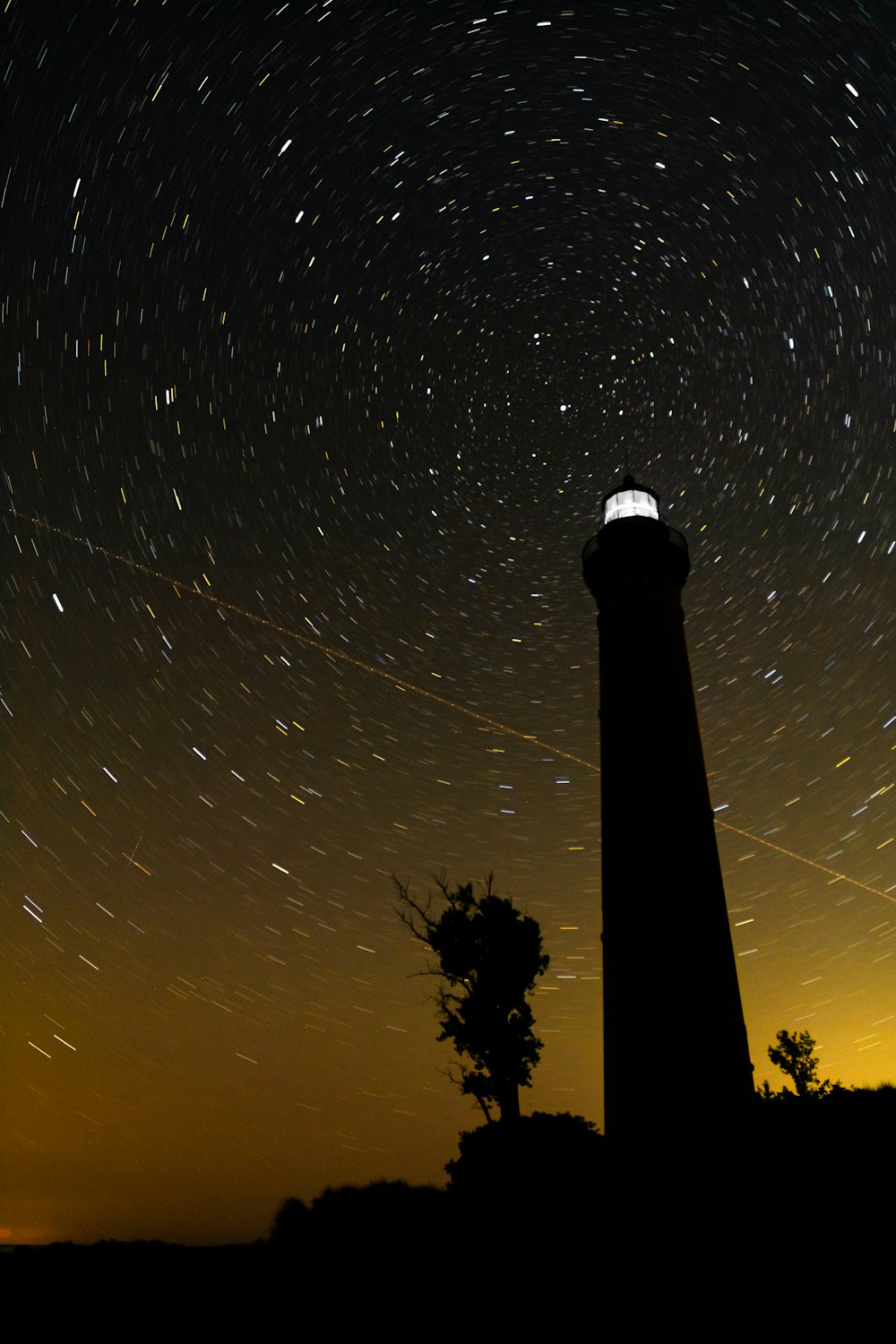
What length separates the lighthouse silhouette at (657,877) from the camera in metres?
15.7

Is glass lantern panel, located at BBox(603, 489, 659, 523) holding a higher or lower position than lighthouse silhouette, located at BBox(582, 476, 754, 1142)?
higher

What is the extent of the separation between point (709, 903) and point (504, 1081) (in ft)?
22.1

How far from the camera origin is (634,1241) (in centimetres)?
813

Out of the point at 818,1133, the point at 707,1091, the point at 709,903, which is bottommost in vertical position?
the point at 818,1133

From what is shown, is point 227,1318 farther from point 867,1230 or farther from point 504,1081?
point 504,1081

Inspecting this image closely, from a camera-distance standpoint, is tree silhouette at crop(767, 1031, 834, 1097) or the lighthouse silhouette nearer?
the lighthouse silhouette

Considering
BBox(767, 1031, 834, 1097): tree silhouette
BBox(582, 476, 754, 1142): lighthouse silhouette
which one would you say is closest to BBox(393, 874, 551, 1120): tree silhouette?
BBox(582, 476, 754, 1142): lighthouse silhouette

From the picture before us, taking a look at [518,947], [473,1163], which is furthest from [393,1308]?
[518,947]

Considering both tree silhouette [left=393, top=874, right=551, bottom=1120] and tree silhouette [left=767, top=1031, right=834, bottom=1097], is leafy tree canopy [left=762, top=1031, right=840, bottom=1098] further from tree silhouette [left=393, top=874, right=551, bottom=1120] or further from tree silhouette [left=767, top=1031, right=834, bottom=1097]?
tree silhouette [left=393, top=874, right=551, bottom=1120]

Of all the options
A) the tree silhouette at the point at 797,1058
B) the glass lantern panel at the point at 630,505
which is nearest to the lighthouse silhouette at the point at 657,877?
the glass lantern panel at the point at 630,505

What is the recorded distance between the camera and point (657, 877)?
17828 mm

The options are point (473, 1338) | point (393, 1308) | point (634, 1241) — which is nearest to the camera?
point (473, 1338)

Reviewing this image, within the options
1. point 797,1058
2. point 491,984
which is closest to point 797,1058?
point 797,1058

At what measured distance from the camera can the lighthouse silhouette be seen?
1570 centimetres
